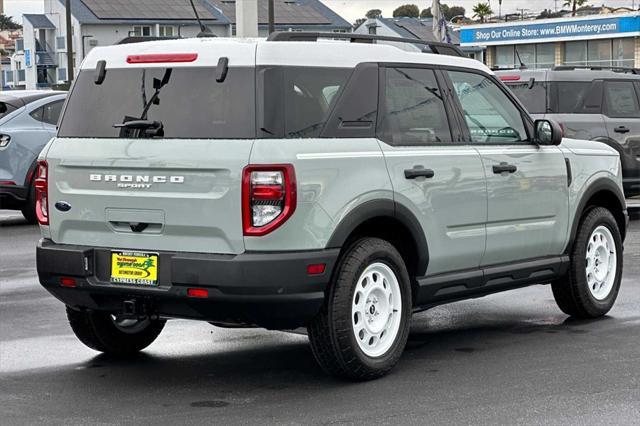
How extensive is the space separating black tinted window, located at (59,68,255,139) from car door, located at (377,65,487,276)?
3.04 ft

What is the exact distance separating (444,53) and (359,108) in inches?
52.3

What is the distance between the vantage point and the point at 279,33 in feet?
22.6

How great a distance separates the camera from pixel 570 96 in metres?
17.1

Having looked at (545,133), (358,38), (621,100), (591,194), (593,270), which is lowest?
(593,270)

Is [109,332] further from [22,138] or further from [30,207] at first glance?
[30,207]

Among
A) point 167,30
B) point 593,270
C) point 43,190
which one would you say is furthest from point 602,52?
point 43,190

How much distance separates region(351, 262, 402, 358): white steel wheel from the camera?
22.8ft

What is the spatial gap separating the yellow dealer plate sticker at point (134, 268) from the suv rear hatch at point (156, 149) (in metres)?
0.06

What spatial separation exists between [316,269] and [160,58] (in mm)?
1458

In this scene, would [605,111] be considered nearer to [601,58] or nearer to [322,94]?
[322,94]

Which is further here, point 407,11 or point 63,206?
point 407,11

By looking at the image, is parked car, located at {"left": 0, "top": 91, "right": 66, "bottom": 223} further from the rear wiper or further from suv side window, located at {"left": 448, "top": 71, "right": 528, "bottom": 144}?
the rear wiper

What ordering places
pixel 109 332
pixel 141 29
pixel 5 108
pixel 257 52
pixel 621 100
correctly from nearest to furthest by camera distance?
pixel 257 52, pixel 109 332, pixel 5 108, pixel 621 100, pixel 141 29

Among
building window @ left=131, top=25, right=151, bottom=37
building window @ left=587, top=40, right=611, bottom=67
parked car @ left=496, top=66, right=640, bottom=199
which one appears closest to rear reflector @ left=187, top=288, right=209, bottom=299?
parked car @ left=496, top=66, right=640, bottom=199
